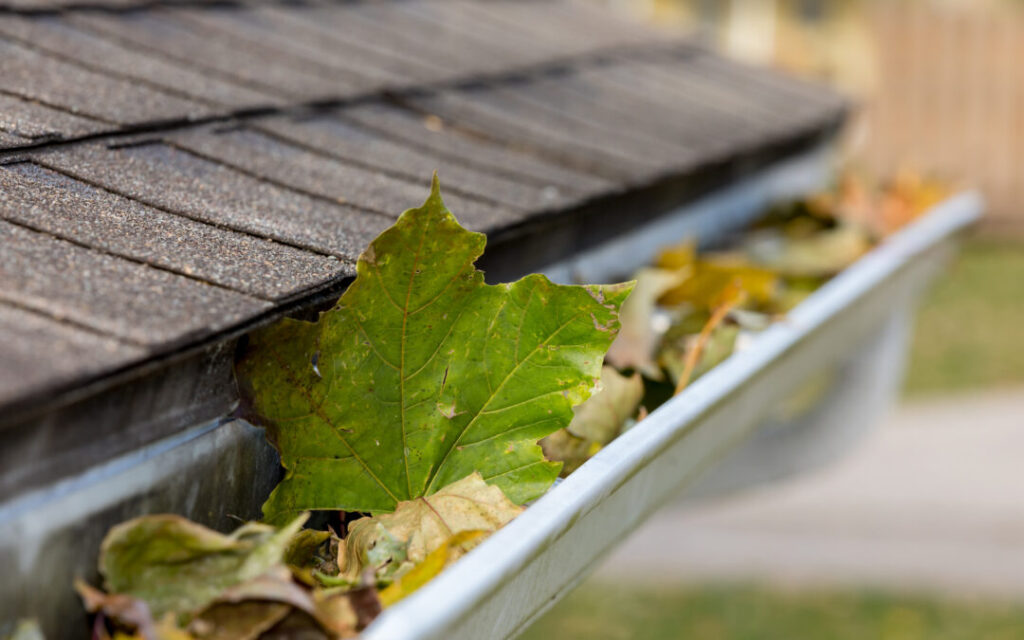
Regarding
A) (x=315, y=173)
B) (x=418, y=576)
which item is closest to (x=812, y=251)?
(x=315, y=173)

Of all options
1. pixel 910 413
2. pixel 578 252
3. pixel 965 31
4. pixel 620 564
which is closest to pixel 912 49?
pixel 965 31

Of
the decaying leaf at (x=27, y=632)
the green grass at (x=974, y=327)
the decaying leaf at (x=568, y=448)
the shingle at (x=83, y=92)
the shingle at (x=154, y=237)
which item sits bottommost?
the green grass at (x=974, y=327)

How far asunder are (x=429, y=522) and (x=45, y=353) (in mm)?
384

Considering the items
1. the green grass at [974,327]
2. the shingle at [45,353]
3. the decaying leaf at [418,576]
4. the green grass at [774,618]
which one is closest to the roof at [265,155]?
the shingle at [45,353]

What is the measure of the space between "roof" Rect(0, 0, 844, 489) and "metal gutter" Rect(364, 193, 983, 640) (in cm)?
26

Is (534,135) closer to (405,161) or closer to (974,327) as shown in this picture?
(405,161)

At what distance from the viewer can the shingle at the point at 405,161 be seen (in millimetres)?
1529

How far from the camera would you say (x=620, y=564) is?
18.9 feet

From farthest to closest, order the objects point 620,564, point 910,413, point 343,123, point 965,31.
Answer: point 965,31, point 910,413, point 620,564, point 343,123

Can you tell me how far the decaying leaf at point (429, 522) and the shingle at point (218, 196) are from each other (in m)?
0.25

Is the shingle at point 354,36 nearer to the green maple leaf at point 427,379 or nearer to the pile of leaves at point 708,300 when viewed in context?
the pile of leaves at point 708,300

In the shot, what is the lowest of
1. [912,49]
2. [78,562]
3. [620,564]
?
[620,564]

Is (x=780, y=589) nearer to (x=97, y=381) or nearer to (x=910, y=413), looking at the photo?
(x=910, y=413)

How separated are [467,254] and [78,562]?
1.32 ft
